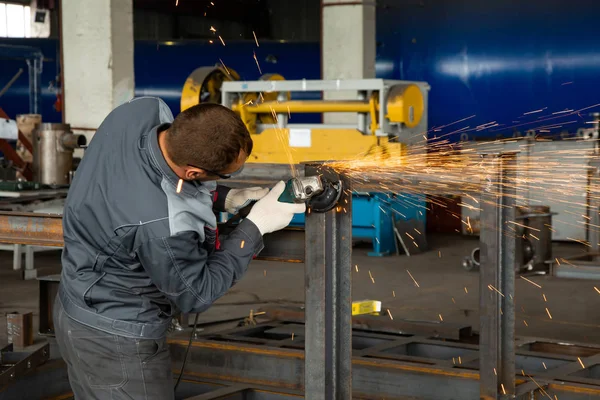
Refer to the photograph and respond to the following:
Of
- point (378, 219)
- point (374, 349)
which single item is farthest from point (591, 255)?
point (374, 349)

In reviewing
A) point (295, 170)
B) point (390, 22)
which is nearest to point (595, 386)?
point (295, 170)

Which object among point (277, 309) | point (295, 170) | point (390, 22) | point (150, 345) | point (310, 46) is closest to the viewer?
point (150, 345)

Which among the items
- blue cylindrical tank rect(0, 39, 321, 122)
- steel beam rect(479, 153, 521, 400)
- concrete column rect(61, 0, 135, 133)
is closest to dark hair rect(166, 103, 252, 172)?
steel beam rect(479, 153, 521, 400)

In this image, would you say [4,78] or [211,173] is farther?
[4,78]

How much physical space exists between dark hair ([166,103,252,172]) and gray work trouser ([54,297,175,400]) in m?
0.54

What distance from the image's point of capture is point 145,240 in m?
2.10

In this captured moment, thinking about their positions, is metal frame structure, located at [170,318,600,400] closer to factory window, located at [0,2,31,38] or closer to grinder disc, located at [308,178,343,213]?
grinder disc, located at [308,178,343,213]

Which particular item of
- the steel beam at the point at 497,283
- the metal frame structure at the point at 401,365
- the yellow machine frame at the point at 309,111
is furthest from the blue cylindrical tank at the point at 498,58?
the steel beam at the point at 497,283

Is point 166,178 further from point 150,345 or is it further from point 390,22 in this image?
point 390,22

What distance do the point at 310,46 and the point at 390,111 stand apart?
18.9 feet

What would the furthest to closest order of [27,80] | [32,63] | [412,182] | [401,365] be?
1. [27,80]
2. [32,63]
3. [401,365]
4. [412,182]

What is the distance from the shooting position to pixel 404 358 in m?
3.72

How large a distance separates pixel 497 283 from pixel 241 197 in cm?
108

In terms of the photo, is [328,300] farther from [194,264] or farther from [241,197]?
[194,264]
